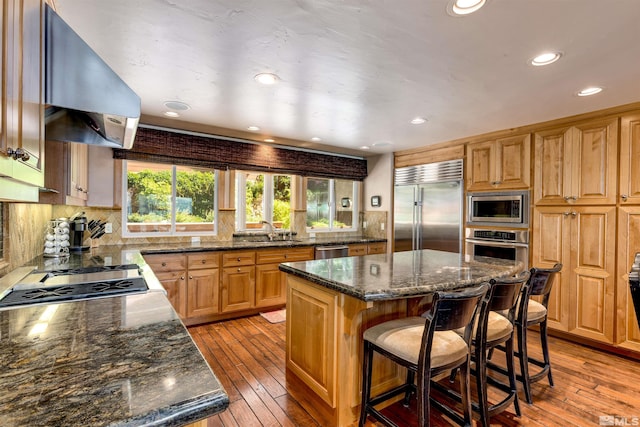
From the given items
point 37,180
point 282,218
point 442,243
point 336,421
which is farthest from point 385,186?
point 37,180

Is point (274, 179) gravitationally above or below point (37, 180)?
above

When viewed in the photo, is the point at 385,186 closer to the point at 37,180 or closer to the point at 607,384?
the point at 607,384

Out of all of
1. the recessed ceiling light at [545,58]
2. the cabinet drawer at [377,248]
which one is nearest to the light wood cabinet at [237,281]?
the cabinet drawer at [377,248]

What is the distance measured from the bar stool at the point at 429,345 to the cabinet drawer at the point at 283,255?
2.35 metres

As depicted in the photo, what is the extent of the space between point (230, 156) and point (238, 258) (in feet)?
4.56

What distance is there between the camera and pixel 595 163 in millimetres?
3023

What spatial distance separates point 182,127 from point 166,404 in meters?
3.67

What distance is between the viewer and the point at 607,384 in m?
A: 2.41

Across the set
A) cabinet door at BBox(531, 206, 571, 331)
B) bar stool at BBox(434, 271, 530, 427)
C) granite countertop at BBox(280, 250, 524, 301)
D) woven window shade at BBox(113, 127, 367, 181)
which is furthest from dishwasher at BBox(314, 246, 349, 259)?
bar stool at BBox(434, 271, 530, 427)

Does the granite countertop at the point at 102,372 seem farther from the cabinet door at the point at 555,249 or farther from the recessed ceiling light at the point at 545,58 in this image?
the cabinet door at the point at 555,249

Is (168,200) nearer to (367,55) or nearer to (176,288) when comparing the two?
(176,288)

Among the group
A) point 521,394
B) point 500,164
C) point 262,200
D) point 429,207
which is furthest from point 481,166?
point 262,200

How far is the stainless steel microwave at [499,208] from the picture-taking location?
3529 millimetres

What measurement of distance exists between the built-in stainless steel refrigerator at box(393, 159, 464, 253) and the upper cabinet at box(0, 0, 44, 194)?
4.20 metres
